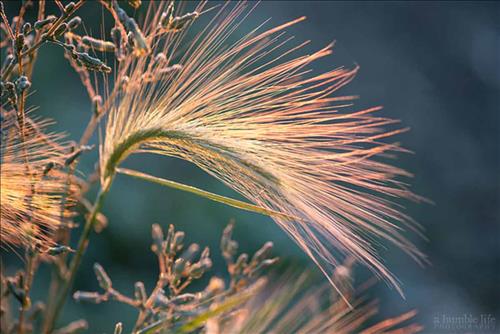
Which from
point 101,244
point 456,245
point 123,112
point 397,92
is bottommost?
point 101,244

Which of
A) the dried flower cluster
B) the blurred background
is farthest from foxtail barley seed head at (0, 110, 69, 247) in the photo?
the blurred background

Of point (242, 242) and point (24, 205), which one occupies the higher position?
point (24, 205)

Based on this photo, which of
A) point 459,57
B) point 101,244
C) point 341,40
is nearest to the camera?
point 101,244

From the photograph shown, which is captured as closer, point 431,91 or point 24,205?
point 24,205

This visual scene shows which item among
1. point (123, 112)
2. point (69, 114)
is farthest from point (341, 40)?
point (123, 112)

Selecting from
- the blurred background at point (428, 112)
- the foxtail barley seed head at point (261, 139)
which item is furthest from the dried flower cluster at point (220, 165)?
the blurred background at point (428, 112)

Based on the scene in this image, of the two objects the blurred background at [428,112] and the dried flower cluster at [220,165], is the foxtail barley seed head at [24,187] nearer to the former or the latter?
the dried flower cluster at [220,165]

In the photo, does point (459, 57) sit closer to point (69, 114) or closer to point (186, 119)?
point (69, 114)
